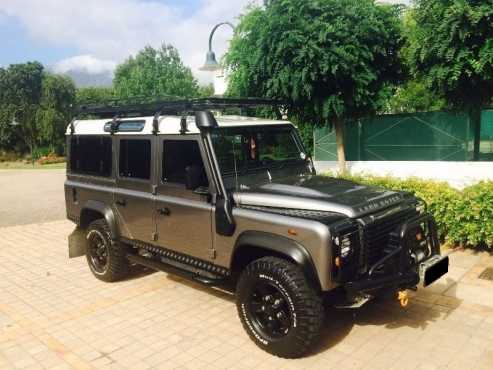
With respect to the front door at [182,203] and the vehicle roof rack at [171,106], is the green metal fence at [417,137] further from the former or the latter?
the front door at [182,203]

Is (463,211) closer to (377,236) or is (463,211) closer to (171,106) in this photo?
(377,236)

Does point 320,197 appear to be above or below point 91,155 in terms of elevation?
below

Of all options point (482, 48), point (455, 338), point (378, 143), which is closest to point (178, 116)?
point (455, 338)

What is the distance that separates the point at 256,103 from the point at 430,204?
12.1ft

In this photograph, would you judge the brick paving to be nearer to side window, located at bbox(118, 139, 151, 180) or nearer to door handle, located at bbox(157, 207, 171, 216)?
door handle, located at bbox(157, 207, 171, 216)

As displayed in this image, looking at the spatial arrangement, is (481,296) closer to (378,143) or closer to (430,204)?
(430,204)

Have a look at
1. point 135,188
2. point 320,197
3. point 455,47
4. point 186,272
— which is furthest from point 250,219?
point 455,47

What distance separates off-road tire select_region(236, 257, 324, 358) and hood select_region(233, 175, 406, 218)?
587 mm

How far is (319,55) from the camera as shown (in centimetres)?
931

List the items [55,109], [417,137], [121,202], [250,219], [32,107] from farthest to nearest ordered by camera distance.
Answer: [32,107] → [55,109] → [417,137] → [121,202] → [250,219]

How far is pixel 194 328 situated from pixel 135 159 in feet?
7.30

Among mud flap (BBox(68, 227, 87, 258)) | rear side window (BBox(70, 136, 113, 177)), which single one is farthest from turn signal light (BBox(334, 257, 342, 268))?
mud flap (BBox(68, 227, 87, 258))

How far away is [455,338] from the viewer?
175 inches

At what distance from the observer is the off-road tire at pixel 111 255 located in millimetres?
6133
